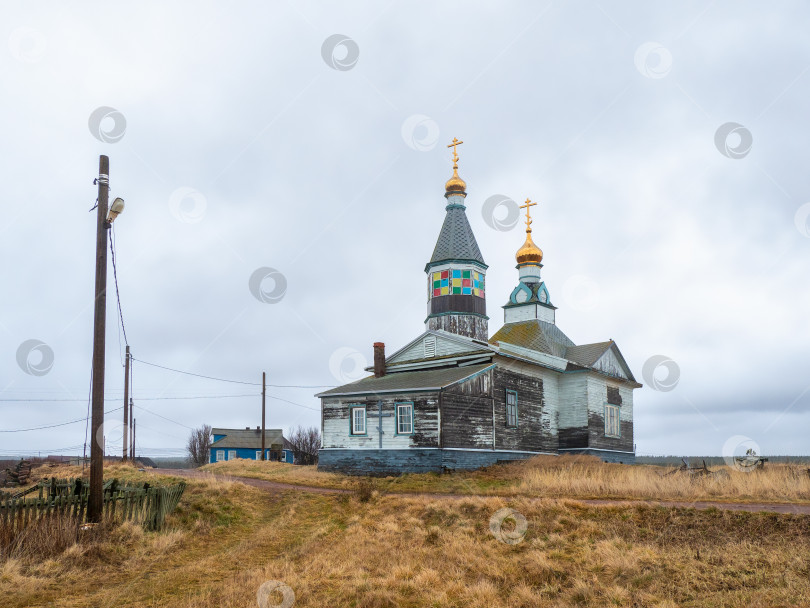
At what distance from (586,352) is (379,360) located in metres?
10.9

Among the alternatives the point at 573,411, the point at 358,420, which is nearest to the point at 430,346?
the point at 358,420

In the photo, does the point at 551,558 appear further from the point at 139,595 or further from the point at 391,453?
the point at 391,453

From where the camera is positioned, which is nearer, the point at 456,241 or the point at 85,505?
the point at 85,505

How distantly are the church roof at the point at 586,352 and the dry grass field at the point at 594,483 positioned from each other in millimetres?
7604

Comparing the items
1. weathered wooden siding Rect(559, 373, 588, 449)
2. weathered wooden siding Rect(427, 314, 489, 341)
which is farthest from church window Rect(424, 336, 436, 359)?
weathered wooden siding Rect(559, 373, 588, 449)

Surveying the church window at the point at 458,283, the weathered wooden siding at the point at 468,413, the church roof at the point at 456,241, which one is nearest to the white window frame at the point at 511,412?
the weathered wooden siding at the point at 468,413

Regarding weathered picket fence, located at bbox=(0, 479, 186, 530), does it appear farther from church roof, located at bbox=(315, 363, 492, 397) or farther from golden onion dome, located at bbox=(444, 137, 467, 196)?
golden onion dome, located at bbox=(444, 137, 467, 196)

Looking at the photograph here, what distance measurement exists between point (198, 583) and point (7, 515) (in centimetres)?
370

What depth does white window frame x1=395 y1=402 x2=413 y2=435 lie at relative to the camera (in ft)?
83.3

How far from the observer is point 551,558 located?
1021cm

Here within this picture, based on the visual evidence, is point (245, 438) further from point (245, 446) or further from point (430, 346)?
point (430, 346)

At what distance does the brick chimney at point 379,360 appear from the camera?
31.2 m

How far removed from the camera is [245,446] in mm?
60125

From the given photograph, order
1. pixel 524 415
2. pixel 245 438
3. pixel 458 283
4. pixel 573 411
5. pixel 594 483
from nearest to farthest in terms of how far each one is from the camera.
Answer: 1. pixel 594 483
2. pixel 524 415
3. pixel 573 411
4. pixel 458 283
5. pixel 245 438
